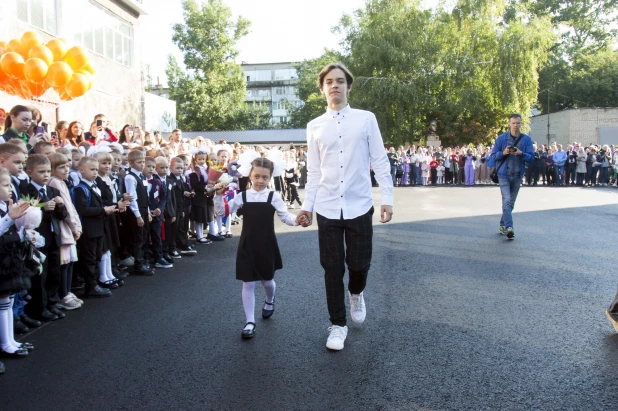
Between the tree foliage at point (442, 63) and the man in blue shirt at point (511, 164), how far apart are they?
1090 inches

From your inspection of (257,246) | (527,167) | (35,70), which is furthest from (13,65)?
(527,167)

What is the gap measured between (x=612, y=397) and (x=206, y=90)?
64814 millimetres

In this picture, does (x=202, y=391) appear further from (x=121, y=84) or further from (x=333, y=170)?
(x=121, y=84)

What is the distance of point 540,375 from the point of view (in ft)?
12.8

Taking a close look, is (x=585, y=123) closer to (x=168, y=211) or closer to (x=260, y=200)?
(x=168, y=211)

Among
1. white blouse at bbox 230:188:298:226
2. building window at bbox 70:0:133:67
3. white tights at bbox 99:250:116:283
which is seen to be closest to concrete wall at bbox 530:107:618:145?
building window at bbox 70:0:133:67

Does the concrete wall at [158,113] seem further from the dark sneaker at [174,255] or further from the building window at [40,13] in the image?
the dark sneaker at [174,255]

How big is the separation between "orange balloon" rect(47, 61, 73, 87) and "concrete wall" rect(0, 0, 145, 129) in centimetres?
655

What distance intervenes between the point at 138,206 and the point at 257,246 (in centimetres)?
324

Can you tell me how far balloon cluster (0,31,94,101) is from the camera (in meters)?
10.2

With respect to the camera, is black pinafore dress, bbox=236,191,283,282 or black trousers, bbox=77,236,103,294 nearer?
black pinafore dress, bbox=236,191,283,282

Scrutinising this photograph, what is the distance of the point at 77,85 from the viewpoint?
11406 millimetres

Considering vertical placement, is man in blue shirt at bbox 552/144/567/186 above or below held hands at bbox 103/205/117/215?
above

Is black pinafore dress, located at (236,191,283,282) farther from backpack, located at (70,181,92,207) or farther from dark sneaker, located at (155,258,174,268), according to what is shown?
dark sneaker, located at (155,258,174,268)
